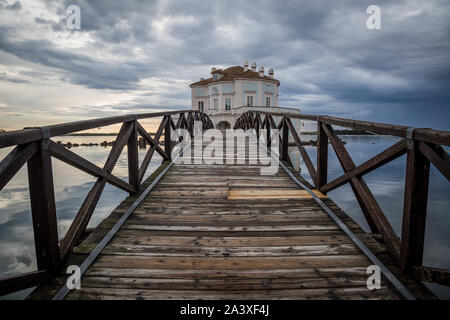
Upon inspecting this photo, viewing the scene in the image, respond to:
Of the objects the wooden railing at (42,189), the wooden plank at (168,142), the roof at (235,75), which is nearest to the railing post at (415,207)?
the wooden railing at (42,189)

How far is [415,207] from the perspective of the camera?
1.88 meters

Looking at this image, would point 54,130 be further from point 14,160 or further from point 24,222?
point 24,222

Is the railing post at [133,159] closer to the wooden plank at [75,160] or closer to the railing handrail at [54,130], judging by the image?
the railing handrail at [54,130]

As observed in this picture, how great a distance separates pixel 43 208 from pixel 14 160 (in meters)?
0.46

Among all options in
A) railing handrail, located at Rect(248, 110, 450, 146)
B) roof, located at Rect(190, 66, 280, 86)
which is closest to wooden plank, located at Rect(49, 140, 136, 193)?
railing handrail, located at Rect(248, 110, 450, 146)

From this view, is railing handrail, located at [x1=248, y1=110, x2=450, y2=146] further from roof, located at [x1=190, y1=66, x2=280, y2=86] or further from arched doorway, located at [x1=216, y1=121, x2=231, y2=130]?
roof, located at [x1=190, y1=66, x2=280, y2=86]

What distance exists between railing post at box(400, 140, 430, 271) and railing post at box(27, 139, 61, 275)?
2.93 metres

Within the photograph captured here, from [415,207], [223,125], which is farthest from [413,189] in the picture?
[223,125]

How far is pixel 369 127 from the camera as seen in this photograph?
260 centimetres

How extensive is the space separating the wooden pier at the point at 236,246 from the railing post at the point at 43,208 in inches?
0.5

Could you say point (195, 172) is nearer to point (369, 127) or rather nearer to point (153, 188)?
point (153, 188)

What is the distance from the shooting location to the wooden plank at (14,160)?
1.54m
